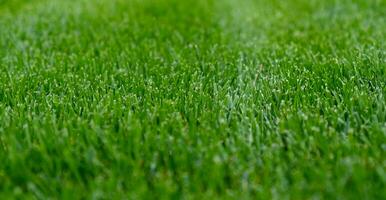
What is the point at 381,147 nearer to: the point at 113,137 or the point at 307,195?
the point at 307,195

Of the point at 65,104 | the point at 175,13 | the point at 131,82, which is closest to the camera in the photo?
the point at 65,104

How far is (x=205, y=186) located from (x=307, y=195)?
40cm

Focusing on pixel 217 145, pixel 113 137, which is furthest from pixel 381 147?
pixel 113 137

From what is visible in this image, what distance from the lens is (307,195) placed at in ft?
6.36

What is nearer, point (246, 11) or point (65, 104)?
point (65, 104)

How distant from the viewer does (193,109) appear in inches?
104

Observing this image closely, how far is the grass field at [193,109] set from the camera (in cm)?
204

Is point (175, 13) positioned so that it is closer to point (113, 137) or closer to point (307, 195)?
point (113, 137)

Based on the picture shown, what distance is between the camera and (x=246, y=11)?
4.93 metres

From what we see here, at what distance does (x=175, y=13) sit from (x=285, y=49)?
1.44 metres

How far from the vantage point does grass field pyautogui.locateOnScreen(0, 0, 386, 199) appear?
80.3 inches

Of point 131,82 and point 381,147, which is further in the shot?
point 131,82

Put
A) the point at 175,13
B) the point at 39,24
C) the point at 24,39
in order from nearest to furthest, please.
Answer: the point at 24,39 < the point at 39,24 < the point at 175,13

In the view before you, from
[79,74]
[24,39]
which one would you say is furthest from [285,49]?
[24,39]
